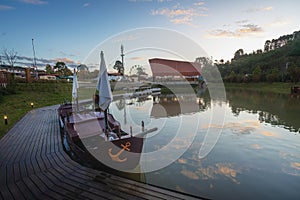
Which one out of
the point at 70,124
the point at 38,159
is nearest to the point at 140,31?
the point at 70,124

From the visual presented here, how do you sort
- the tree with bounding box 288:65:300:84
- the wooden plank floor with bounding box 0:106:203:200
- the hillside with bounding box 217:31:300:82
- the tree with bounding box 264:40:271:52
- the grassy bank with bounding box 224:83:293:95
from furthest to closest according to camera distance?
the tree with bounding box 264:40:271:52 < the hillside with bounding box 217:31:300:82 < the tree with bounding box 288:65:300:84 < the grassy bank with bounding box 224:83:293:95 < the wooden plank floor with bounding box 0:106:203:200

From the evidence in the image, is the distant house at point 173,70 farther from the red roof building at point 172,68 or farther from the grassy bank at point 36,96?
the grassy bank at point 36,96

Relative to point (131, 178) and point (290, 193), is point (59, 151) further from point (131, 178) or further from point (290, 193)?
point (290, 193)

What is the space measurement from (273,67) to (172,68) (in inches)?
1489

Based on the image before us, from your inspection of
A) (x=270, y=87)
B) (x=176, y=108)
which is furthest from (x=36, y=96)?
(x=270, y=87)

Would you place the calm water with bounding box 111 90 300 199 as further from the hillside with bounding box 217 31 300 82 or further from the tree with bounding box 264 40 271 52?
the tree with bounding box 264 40 271 52

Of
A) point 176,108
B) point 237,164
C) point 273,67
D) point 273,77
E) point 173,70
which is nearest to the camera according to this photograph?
point 237,164

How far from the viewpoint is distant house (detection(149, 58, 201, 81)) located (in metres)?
37.1

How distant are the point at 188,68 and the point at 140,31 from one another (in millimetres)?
36390

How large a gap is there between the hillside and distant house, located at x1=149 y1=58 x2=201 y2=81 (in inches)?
564

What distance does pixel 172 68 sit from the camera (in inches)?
1565

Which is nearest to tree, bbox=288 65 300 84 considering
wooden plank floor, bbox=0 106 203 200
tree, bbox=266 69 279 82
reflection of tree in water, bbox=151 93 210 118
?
tree, bbox=266 69 279 82

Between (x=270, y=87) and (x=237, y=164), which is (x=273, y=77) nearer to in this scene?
(x=270, y=87)

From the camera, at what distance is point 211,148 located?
6117mm
